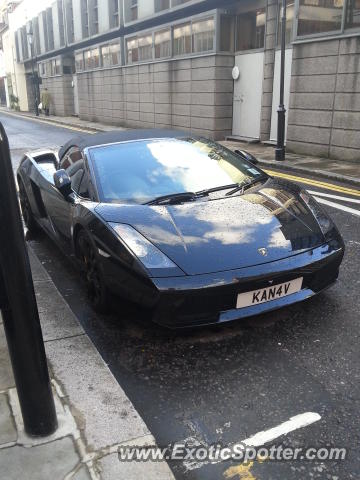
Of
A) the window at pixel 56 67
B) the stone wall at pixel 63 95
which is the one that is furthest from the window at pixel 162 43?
the window at pixel 56 67

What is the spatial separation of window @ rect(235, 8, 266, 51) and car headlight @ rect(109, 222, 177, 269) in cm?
1265

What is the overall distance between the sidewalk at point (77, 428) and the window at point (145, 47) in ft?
60.0

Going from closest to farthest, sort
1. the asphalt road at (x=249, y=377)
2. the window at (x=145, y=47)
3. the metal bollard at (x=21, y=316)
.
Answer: the metal bollard at (x=21, y=316), the asphalt road at (x=249, y=377), the window at (x=145, y=47)

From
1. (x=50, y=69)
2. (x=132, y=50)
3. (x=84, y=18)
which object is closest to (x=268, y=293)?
(x=132, y=50)

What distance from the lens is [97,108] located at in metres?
25.9

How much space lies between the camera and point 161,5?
722 inches

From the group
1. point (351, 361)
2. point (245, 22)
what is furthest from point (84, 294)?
point (245, 22)

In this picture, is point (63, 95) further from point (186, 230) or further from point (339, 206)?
point (186, 230)

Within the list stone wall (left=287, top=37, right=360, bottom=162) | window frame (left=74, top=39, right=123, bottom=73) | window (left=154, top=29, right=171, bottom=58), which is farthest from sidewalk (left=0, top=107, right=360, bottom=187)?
window frame (left=74, top=39, right=123, bottom=73)

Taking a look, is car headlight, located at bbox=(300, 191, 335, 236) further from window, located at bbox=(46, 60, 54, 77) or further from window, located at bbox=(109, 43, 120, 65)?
window, located at bbox=(46, 60, 54, 77)

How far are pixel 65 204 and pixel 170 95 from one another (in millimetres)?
14905

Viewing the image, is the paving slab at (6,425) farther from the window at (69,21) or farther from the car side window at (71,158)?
the window at (69,21)

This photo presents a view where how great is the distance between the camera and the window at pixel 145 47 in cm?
1930

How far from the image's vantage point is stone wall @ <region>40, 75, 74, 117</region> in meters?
32.2
